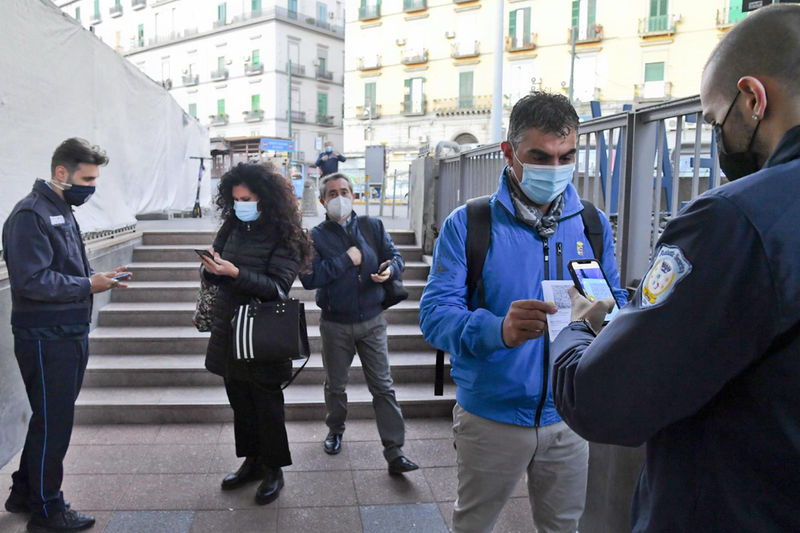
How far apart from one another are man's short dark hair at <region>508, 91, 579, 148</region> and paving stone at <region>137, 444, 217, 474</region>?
11.0ft

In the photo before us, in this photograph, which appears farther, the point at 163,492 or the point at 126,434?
the point at 126,434

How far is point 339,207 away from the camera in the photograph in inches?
174

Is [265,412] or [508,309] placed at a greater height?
[508,309]

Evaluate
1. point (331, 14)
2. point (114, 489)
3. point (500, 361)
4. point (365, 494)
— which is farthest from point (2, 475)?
point (331, 14)

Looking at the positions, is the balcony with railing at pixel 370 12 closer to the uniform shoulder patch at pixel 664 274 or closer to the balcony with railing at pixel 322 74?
the balcony with railing at pixel 322 74

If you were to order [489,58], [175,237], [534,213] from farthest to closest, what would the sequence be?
[489,58] → [175,237] → [534,213]

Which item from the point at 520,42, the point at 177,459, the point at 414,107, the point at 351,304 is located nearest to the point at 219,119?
the point at 414,107

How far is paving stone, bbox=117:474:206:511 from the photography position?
3.72 meters

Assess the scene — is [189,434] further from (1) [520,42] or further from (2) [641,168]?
(1) [520,42]

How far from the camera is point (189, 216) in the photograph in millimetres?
12727

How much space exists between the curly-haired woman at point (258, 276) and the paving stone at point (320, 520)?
22cm

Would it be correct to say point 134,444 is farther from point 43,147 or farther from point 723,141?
point 723,141

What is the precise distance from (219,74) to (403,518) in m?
53.0

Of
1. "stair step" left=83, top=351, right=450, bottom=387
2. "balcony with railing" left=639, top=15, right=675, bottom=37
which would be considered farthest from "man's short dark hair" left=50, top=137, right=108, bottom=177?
"balcony with railing" left=639, top=15, right=675, bottom=37
